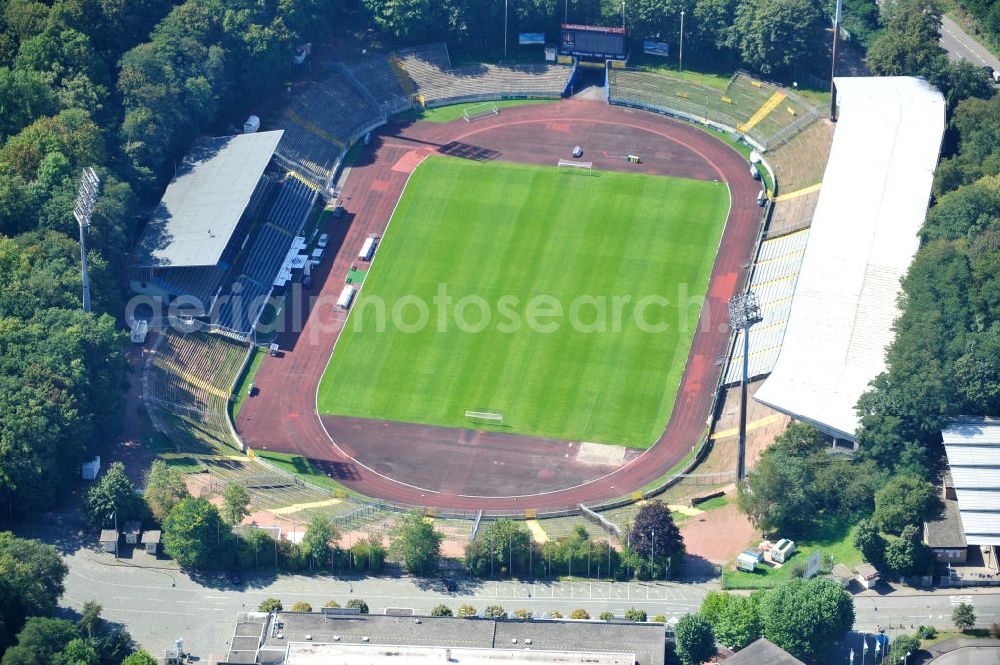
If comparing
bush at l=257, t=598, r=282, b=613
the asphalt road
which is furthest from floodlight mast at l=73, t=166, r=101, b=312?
bush at l=257, t=598, r=282, b=613

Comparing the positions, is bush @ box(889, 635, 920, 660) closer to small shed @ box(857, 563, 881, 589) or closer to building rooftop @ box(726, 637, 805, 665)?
building rooftop @ box(726, 637, 805, 665)

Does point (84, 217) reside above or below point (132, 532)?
above

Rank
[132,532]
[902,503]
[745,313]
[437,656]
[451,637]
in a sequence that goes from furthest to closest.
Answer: [132,532]
[745,313]
[902,503]
[451,637]
[437,656]

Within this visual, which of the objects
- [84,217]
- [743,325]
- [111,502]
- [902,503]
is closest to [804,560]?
[902,503]

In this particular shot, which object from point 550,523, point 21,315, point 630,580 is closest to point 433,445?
point 550,523

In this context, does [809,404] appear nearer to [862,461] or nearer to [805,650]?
[862,461]

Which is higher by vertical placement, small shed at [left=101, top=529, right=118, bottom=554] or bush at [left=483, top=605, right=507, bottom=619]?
small shed at [left=101, top=529, right=118, bottom=554]

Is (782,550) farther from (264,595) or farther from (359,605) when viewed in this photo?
(264,595)
